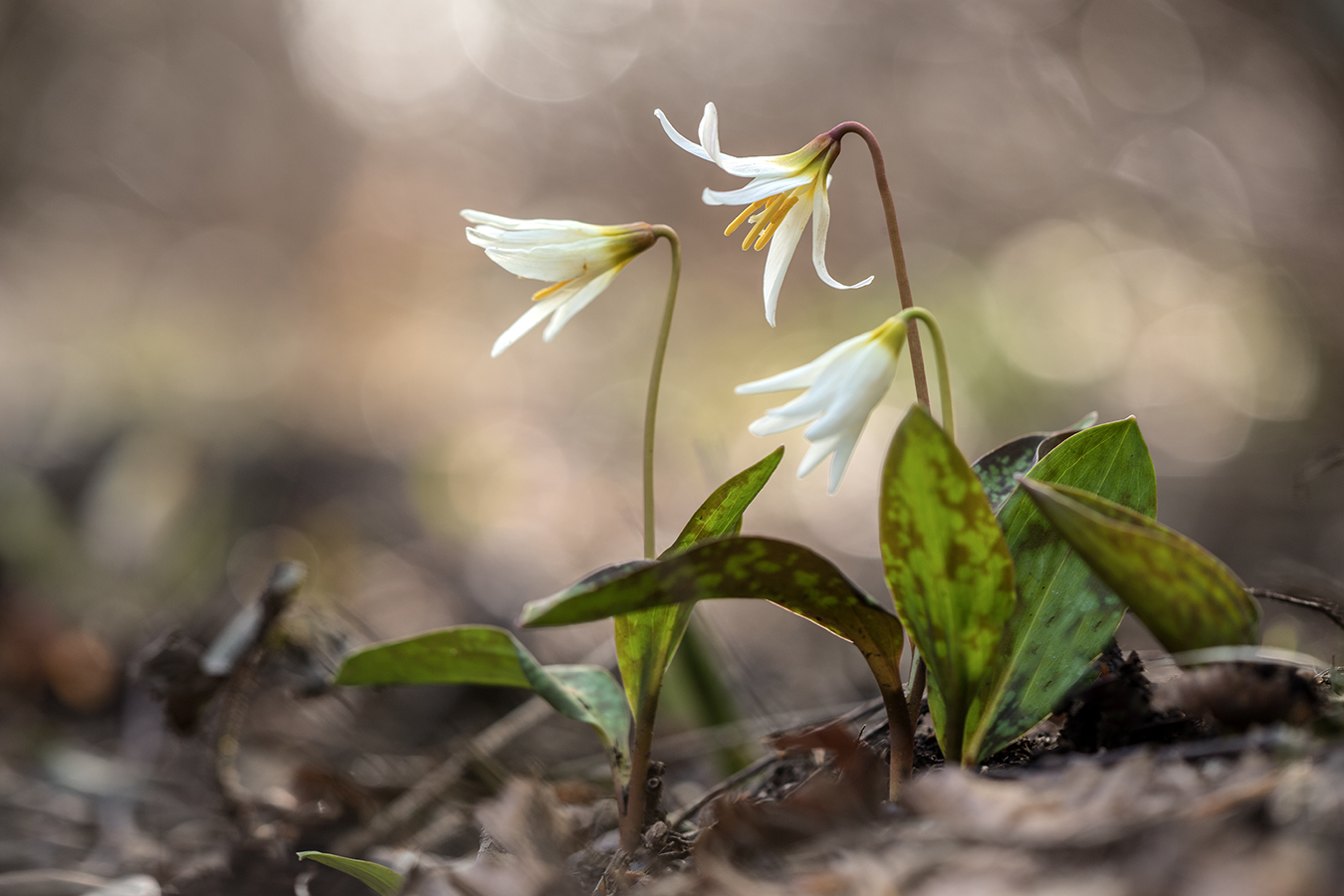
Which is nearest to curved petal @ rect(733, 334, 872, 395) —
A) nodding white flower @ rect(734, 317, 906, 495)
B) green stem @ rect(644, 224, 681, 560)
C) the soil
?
nodding white flower @ rect(734, 317, 906, 495)

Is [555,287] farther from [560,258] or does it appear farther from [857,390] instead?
[857,390]

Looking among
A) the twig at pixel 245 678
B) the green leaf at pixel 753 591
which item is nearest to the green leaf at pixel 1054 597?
the green leaf at pixel 753 591

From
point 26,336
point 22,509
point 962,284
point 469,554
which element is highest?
point 26,336

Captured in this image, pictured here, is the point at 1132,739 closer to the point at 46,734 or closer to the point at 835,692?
the point at 835,692

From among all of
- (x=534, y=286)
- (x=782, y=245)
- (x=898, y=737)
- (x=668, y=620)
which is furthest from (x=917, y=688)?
(x=534, y=286)

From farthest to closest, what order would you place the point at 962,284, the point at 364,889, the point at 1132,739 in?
the point at 962,284 → the point at 364,889 → the point at 1132,739

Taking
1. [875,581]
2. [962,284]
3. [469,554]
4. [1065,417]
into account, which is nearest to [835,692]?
[875,581]
